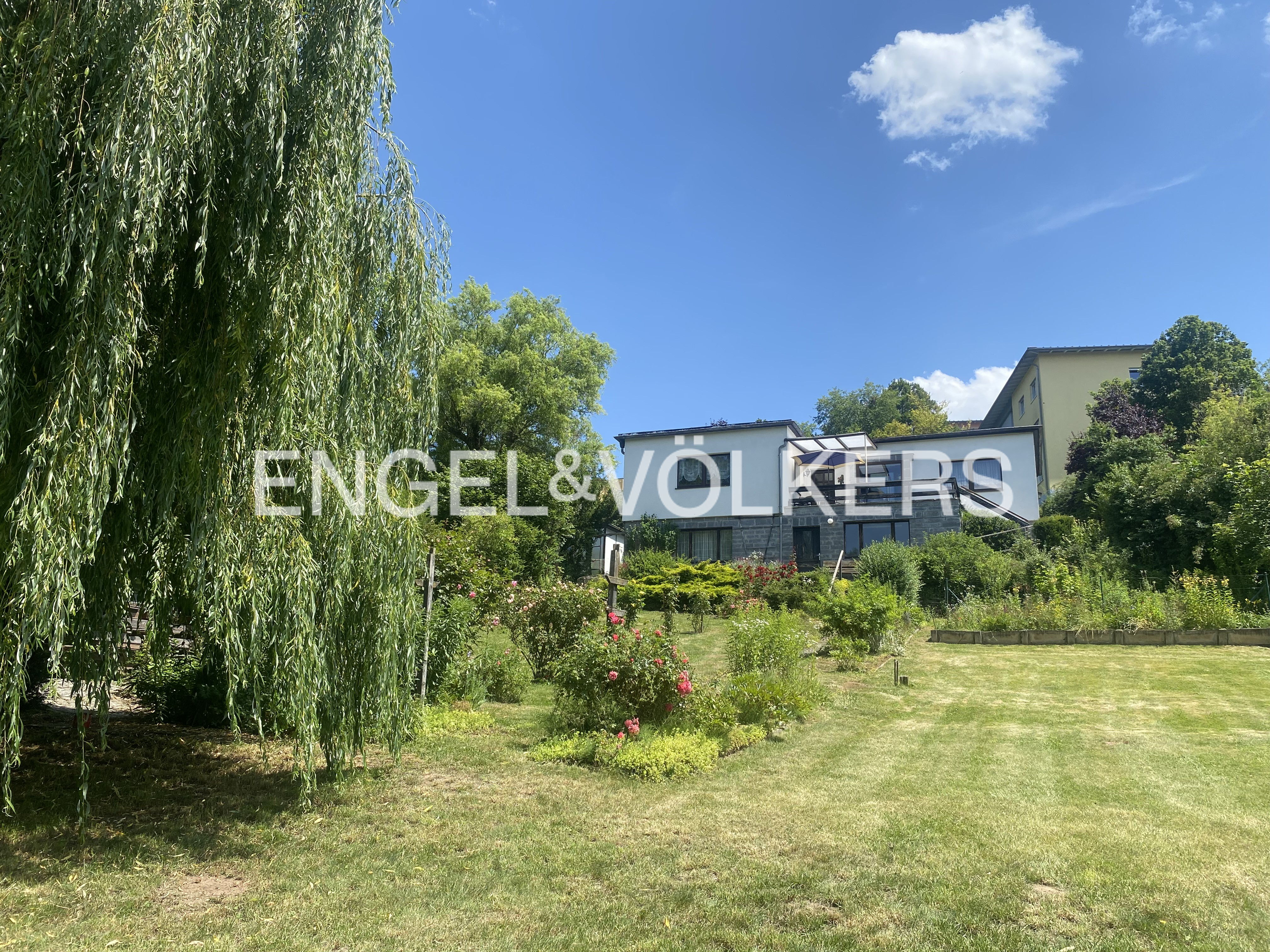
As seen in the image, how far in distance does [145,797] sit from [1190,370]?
116ft

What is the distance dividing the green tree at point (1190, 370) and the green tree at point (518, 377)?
23002 millimetres

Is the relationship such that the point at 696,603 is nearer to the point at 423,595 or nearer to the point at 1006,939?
the point at 423,595

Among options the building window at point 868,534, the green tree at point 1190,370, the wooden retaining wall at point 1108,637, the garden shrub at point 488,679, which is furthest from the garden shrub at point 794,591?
the green tree at point 1190,370

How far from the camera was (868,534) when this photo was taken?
24.6 m

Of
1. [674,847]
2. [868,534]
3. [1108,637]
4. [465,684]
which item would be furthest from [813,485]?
[674,847]

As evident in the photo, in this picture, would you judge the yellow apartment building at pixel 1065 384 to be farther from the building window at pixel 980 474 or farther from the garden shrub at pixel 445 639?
the garden shrub at pixel 445 639

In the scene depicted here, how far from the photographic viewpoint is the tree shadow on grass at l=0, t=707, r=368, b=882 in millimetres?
4676

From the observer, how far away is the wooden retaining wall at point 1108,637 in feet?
42.8

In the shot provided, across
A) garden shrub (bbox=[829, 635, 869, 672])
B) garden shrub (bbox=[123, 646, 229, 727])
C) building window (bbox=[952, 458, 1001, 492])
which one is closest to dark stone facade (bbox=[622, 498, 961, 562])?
building window (bbox=[952, 458, 1001, 492])

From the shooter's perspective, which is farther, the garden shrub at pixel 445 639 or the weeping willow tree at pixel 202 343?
the garden shrub at pixel 445 639

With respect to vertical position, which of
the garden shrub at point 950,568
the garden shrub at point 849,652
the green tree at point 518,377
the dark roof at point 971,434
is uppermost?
the green tree at point 518,377

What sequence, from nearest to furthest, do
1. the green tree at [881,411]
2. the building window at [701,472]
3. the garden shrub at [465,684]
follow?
the garden shrub at [465,684], the building window at [701,472], the green tree at [881,411]

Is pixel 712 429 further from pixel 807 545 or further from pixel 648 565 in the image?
pixel 648 565

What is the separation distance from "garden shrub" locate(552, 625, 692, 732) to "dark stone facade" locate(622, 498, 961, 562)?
55.6ft
